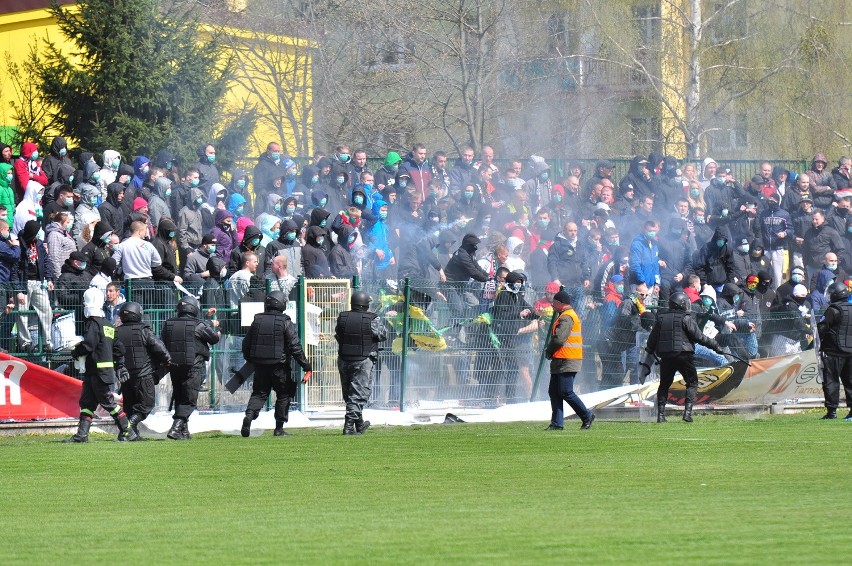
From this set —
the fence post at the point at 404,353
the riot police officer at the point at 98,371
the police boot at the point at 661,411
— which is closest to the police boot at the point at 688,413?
the police boot at the point at 661,411

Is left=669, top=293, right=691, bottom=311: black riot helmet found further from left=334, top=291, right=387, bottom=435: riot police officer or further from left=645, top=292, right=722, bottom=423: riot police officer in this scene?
left=334, top=291, right=387, bottom=435: riot police officer

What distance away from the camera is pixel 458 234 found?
2489 centimetres

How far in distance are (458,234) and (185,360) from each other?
26.2 ft

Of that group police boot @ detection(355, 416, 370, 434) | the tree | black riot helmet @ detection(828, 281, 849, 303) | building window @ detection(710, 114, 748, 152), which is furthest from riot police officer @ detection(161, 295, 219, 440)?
building window @ detection(710, 114, 748, 152)

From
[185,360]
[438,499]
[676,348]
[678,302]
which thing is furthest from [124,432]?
[678,302]

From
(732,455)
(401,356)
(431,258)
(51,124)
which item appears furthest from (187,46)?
(732,455)

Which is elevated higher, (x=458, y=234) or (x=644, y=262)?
(x=458, y=234)

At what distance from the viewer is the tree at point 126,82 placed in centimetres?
2709

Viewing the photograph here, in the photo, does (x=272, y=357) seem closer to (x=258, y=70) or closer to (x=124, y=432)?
(x=124, y=432)

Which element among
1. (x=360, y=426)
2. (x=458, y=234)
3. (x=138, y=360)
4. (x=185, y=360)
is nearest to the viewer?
(x=138, y=360)

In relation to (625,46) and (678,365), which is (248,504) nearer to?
(678,365)

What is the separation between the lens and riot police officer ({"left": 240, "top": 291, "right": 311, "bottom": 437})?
18.0 metres

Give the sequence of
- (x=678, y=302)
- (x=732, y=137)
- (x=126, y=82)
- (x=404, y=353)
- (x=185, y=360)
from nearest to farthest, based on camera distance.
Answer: (x=185, y=360) → (x=678, y=302) → (x=404, y=353) → (x=126, y=82) → (x=732, y=137)

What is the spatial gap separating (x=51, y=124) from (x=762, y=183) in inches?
541
